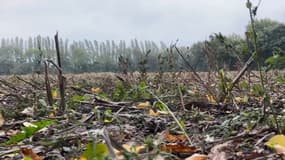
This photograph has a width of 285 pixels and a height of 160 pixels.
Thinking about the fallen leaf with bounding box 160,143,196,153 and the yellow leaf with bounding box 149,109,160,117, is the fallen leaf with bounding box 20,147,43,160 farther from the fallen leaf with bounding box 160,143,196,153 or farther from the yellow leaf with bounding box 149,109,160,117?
the yellow leaf with bounding box 149,109,160,117

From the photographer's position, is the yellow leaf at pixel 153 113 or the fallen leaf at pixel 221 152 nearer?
the fallen leaf at pixel 221 152

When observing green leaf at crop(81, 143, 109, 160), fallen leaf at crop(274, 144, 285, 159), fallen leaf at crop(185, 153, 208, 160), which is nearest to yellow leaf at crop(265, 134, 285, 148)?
fallen leaf at crop(274, 144, 285, 159)

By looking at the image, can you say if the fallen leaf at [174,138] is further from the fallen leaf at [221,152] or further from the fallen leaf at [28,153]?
the fallen leaf at [28,153]

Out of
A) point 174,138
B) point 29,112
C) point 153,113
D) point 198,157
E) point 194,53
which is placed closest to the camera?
point 198,157

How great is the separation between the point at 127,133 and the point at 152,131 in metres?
0.13

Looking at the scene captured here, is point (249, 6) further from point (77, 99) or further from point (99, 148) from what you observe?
point (77, 99)

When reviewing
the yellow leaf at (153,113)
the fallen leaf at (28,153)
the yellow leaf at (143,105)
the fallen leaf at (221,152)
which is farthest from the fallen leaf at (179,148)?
the yellow leaf at (143,105)

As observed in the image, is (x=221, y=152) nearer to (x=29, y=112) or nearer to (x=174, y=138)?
(x=174, y=138)

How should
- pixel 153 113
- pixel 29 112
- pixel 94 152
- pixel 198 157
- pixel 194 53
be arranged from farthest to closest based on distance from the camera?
pixel 194 53
pixel 29 112
pixel 153 113
pixel 198 157
pixel 94 152

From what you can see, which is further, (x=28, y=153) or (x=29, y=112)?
(x=29, y=112)

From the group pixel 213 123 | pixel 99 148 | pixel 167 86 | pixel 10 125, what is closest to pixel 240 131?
pixel 213 123

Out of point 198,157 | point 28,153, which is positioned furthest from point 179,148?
point 28,153

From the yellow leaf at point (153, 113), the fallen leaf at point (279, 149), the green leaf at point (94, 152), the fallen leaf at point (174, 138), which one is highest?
the green leaf at point (94, 152)

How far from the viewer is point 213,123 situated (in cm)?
145
